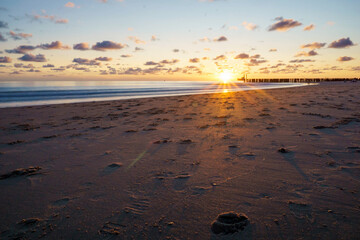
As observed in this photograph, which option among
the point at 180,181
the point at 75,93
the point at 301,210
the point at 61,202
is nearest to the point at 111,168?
the point at 61,202

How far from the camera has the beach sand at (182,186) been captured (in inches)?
80.7

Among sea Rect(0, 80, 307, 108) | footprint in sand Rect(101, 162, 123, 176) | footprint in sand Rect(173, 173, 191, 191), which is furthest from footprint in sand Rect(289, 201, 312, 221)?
sea Rect(0, 80, 307, 108)

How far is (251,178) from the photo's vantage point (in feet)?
9.85

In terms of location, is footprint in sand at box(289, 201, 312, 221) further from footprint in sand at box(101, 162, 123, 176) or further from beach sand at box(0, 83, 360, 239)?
footprint in sand at box(101, 162, 123, 176)

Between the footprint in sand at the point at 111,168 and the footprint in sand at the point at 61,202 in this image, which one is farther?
the footprint in sand at the point at 111,168

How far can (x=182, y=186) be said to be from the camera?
112 inches

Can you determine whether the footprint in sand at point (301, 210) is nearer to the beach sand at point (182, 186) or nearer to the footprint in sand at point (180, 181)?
the beach sand at point (182, 186)

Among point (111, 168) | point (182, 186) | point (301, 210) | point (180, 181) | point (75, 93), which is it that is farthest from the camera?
point (75, 93)

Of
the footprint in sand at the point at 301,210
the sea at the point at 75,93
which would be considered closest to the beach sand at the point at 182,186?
the footprint in sand at the point at 301,210

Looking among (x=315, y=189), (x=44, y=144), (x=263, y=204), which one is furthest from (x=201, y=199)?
(x=44, y=144)

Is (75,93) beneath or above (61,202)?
above

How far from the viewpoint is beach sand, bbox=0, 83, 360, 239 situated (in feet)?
6.73

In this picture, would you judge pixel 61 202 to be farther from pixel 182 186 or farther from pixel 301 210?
pixel 301 210

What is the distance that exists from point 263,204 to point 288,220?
0.32 metres
